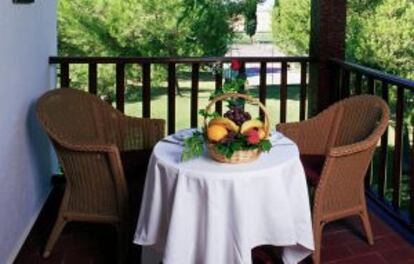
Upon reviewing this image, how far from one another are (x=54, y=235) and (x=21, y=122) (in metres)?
0.66

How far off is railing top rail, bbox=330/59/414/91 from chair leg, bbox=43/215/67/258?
79.3 inches

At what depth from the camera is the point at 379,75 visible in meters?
3.56

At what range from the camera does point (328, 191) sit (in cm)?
299

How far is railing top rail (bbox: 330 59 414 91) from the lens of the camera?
127 inches

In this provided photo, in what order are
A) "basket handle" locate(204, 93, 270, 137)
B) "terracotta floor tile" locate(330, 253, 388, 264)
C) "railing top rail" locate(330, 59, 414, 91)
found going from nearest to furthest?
"basket handle" locate(204, 93, 270, 137) < "terracotta floor tile" locate(330, 253, 388, 264) < "railing top rail" locate(330, 59, 414, 91)

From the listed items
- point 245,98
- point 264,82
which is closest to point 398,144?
point 264,82

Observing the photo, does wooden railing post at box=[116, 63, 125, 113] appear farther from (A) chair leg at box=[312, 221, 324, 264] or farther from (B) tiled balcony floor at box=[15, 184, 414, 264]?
(A) chair leg at box=[312, 221, 324, 264]

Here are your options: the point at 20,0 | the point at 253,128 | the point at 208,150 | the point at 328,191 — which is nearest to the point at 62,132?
the point at 20,0

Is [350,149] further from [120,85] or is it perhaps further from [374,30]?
[374,30]

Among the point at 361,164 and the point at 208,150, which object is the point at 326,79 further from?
the point at 208,150

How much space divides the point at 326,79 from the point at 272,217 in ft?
7.12

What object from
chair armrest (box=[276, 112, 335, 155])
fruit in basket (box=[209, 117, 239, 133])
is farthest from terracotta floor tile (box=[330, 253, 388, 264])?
fruit in basket (box=[209, 117, 239, 133])

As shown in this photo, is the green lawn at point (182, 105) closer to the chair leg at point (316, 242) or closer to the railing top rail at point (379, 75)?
the railing top rail at point (379, 75)

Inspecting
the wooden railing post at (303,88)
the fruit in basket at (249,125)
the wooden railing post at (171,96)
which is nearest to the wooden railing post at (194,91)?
the wooden railing post at (171,96)
